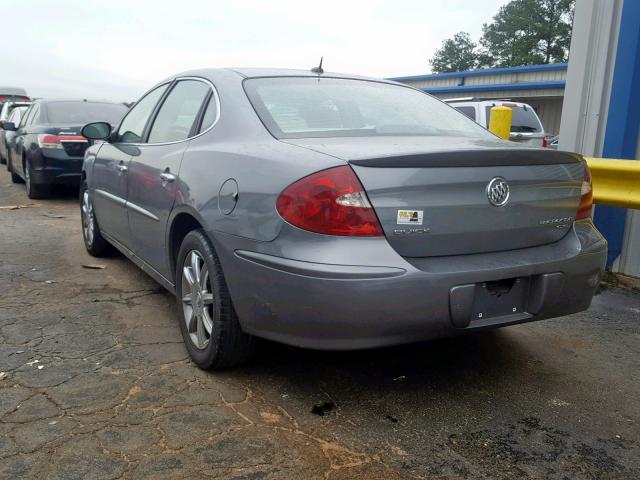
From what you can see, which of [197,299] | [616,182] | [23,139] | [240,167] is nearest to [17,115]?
[23,139]

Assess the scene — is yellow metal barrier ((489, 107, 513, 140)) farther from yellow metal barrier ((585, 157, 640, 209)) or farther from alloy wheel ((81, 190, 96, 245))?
alloy wheel ((81, 190, 96, 245))

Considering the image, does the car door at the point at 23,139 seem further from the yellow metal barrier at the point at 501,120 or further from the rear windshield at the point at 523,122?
the rear windshield at the point at 523,122

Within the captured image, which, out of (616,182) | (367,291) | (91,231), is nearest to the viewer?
(367,291)

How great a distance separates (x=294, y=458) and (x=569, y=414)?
1.29 m

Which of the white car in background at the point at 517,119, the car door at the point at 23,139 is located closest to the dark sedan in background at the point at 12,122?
the car door at the point at 23,139

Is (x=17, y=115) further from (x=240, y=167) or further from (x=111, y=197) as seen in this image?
(x=240, y=167)

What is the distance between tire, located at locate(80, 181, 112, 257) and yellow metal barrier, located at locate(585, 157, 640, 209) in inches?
161

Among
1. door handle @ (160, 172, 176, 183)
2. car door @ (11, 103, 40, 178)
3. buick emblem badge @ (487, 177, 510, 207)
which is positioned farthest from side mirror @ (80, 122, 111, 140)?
car door @ (11, 103, 40, 178)

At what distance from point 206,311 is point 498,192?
1539 mm

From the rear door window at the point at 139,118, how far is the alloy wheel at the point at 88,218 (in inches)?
37.4

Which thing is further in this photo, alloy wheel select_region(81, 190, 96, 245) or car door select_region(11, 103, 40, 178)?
car door select_region(11, 103, 40, 178)

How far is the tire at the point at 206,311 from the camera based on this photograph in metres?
2.96

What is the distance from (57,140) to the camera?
895 cm

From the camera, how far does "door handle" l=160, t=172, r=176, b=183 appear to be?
341cm
